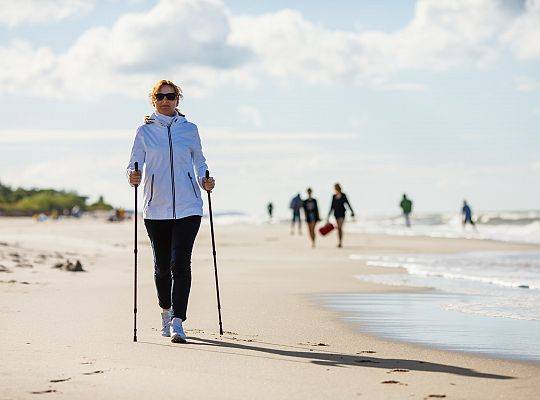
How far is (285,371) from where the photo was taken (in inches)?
219

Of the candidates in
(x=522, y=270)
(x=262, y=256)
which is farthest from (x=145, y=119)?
(x=262, y=256)

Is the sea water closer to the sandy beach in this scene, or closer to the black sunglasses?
the sandy beach

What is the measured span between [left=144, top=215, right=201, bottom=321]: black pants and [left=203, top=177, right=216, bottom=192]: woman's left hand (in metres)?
0.24

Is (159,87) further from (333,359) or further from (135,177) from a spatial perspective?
(333,359)

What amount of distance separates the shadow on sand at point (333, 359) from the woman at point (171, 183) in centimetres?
54

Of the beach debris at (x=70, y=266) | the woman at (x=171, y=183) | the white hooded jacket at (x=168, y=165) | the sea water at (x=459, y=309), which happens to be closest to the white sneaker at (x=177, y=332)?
the woman at (x=171, y=183)

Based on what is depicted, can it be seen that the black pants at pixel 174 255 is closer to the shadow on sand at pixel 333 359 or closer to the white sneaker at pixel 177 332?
the white sneaker at pixel 177 332

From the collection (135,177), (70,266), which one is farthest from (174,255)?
(70,266)

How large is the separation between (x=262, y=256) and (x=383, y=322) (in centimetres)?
1285

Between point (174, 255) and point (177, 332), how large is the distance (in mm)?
619

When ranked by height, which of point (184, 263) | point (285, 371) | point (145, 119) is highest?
point (145, 119)

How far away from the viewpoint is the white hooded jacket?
704 centimetres

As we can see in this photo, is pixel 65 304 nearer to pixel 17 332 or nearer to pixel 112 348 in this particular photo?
pixel 17 332

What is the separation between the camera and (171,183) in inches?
278
